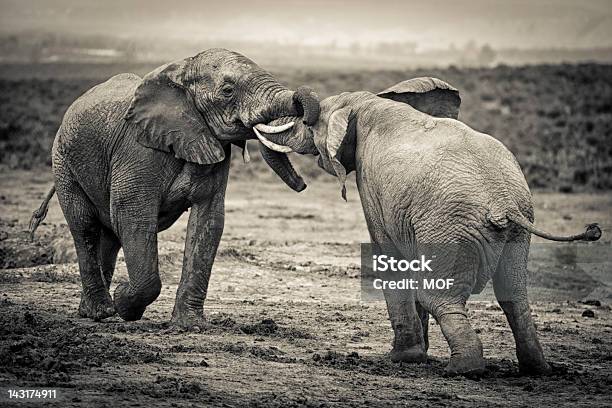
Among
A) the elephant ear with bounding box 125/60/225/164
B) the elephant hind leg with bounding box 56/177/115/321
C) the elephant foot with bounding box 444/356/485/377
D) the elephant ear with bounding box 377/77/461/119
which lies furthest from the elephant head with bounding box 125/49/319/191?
the elephant foot with bounding box 444/356/485/377

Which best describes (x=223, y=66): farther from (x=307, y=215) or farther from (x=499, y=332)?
(x=307, y=215)

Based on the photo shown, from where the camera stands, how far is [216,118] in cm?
991

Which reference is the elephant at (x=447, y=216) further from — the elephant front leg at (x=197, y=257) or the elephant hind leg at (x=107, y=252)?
Result: the elephant hind leg at (x=107, y=252)

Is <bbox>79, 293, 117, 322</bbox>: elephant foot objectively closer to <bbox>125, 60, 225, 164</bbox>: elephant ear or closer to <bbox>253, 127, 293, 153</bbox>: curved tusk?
<bbox>125, 60, 225, 164</bbox>: elephant ear

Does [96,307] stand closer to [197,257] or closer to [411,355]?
[197,257]

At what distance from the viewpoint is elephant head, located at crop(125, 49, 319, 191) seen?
9672mm

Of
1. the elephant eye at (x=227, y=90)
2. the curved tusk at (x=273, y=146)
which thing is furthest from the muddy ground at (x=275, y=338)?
the elephant eye at (x=227, y=90)

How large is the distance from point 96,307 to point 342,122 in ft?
10.0

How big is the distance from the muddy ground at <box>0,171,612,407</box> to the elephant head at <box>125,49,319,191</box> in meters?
1.62

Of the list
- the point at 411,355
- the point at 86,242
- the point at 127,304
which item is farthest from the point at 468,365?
the point at 86,242

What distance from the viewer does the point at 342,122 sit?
9.12 m

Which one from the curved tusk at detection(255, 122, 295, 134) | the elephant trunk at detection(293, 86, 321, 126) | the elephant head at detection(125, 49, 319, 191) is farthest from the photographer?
the elephant head at detection(125, 49, 319, 191)

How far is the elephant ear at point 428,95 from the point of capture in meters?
9.62

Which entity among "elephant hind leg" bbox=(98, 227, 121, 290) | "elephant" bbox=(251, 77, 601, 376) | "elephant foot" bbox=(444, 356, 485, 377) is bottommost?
"elephant foot" bbox=(444, 356, 485, 377)
